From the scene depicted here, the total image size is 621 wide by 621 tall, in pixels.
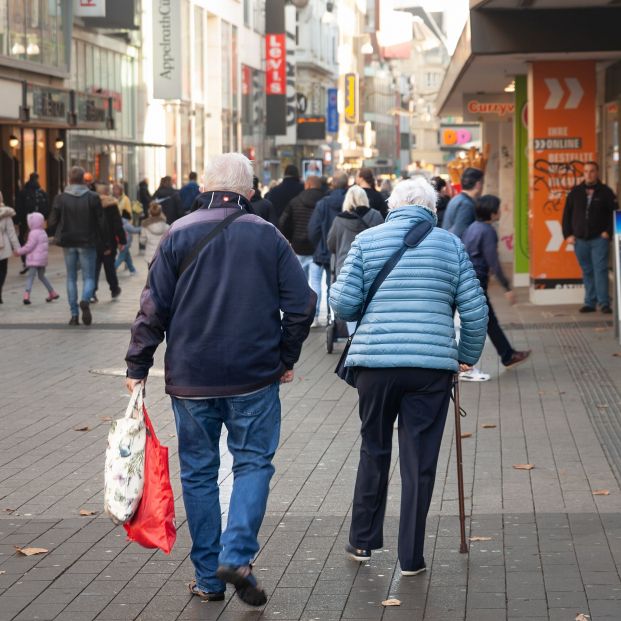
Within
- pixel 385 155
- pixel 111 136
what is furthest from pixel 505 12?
pixel 385 155

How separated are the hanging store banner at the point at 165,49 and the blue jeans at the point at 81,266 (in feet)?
105

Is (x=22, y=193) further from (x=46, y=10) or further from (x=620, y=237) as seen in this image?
(x=620, y=237)

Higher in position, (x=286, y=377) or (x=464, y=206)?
(x=464, y=206)

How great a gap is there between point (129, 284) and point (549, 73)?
8.12 metres

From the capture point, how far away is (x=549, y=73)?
62.3ft

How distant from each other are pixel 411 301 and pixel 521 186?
16.7m

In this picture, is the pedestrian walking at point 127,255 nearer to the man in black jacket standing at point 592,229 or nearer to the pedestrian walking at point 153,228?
the pedestrian walking at point 153,228

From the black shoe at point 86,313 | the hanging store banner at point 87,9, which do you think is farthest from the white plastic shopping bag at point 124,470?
the hanging store banner at point 87,9

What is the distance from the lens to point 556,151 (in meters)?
18.9

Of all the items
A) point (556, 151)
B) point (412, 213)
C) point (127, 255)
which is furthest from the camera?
point (127, 255)

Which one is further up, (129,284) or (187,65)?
(187,65)

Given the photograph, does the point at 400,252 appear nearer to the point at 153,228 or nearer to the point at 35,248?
the point at 35,248

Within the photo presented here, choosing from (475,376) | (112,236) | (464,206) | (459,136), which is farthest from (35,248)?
(459,136)

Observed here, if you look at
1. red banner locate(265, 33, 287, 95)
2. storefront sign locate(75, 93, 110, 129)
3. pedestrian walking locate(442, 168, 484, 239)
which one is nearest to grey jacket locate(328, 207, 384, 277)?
pedestrian walking locate(442, 168, 484, 239)
